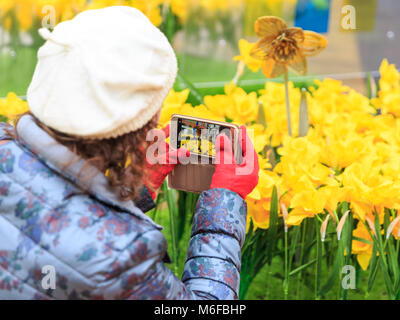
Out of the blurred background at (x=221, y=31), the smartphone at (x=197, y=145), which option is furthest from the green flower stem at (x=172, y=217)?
the blurred background at (x=221, y=31)

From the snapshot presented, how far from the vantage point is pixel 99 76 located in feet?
1.97

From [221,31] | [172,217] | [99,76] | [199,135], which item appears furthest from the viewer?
[221,31]

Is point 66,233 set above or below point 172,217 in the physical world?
above

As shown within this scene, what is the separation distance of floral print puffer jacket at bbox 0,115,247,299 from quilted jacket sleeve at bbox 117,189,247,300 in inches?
2.1

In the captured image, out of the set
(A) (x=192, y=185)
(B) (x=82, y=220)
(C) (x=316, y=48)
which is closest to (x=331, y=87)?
(C) (x=316, y=48)

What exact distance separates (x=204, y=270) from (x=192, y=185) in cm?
23

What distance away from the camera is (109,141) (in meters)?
0.67

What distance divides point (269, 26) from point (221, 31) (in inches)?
52.5

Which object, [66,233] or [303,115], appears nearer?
[66,233]

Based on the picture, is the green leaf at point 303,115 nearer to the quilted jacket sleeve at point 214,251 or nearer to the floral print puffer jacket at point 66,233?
the quilted jacket sleeve at point 214,251

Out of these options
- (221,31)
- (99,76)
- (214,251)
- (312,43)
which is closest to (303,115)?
(312,43)

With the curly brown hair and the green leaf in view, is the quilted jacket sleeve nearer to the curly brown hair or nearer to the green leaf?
the curly brown hair

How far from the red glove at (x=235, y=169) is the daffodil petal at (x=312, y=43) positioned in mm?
570

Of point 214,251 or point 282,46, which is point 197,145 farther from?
point 282,46
